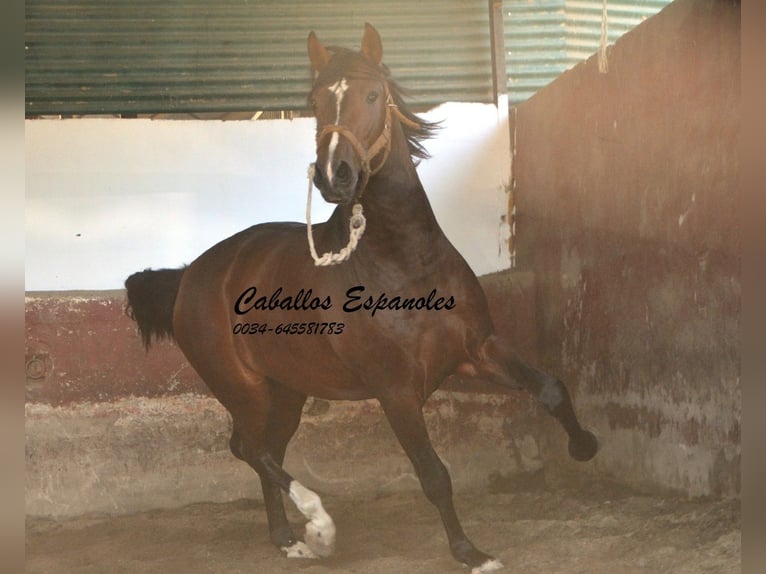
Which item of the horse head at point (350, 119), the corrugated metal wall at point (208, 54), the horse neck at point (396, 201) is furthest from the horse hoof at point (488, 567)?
the corrugated metal wall at point (208, 54)

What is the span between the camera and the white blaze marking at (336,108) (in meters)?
3.00

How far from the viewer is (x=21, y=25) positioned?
4.65 feet

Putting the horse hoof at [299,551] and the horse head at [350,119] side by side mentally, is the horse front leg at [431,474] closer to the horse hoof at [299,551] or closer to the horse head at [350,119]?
the horse hoof at [299,551]

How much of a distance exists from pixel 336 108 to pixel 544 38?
71.4 inches

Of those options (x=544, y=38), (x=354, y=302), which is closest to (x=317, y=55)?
(x=354, y=302)

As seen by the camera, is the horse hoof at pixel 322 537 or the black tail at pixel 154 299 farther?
the black tail at pixel 154 299

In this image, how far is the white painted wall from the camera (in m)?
4.04

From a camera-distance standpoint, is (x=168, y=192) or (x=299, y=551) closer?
(x=299, y=551)

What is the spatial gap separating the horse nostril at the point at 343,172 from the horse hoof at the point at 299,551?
149cm

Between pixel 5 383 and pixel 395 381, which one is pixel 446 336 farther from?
pixel 5 383

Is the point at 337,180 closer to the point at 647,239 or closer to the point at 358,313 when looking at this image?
the point at 358,313

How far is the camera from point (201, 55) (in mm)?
4258

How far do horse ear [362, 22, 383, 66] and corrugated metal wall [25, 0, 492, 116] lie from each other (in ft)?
2.85

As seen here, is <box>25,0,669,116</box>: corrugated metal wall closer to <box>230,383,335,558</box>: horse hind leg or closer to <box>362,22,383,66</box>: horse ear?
<box>362,22,383,66</box>: horse ear
